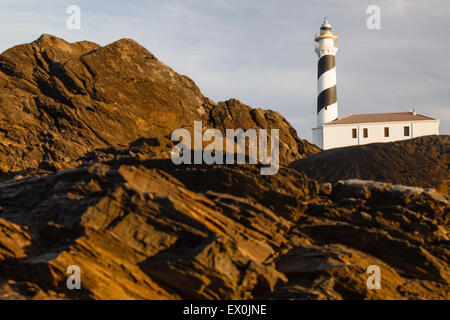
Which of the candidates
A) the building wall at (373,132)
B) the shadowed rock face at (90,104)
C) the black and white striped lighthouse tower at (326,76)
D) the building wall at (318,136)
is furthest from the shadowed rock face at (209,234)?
the black and white striped lighthouse tower at (326,76)

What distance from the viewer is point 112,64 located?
2408 centimetres

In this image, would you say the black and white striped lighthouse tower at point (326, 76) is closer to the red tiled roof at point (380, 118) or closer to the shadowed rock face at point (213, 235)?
the red tiled roof at point (380, 118)

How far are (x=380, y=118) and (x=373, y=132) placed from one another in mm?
1571

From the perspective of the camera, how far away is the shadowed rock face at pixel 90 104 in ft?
74.2

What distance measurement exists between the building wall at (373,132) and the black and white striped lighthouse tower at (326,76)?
3769 mm

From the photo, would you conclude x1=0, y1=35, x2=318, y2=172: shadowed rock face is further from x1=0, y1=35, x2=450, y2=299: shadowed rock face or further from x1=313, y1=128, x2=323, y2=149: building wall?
x1=313, y1=128, x2=323, y2=149: building wall

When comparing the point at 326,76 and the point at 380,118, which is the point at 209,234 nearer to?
the point at 380,118

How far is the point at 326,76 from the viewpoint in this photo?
54469mm

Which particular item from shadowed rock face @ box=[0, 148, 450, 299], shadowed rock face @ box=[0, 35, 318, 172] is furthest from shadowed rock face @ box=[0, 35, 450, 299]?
shadowed rock face @ box=[0, 35, 318, 172]

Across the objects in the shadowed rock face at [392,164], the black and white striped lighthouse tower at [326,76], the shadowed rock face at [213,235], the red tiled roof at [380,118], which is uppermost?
the black and white striped lighthouse tower at [326,76]

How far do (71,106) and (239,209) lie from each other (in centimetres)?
1220

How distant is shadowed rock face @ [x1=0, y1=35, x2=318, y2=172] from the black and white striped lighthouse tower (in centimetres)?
2811

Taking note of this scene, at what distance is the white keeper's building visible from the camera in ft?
154

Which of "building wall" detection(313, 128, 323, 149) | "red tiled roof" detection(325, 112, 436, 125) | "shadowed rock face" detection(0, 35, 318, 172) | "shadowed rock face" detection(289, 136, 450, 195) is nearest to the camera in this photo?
"shadowed rock face" detection(289, 136, 450, 195)
